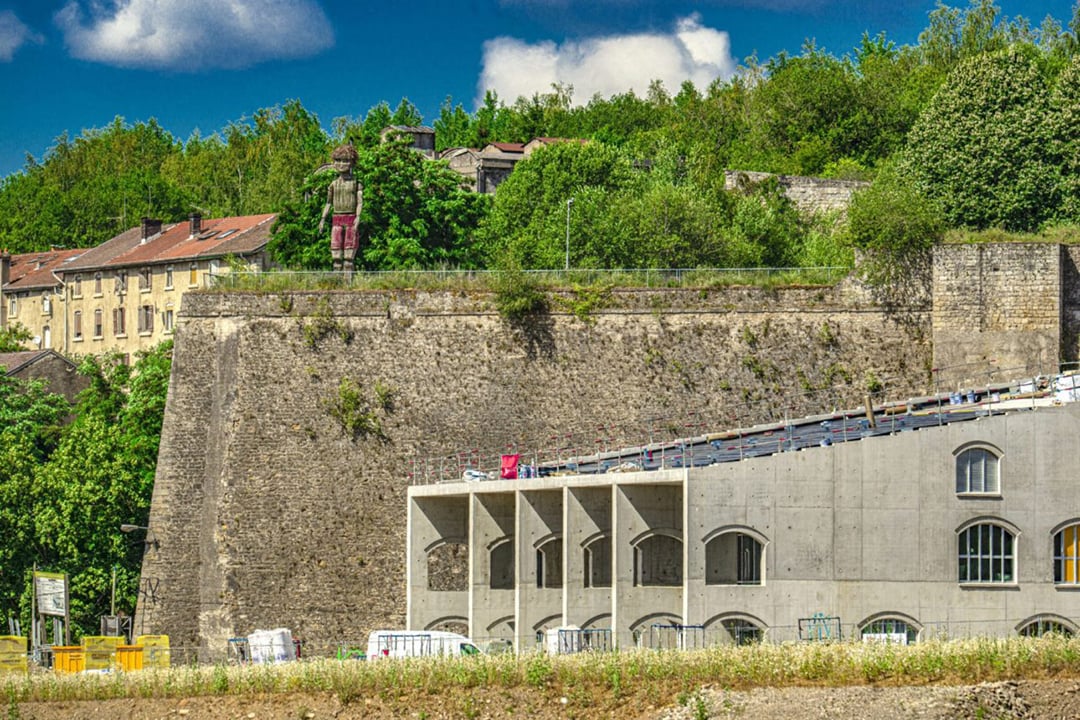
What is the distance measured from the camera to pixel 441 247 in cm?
7462

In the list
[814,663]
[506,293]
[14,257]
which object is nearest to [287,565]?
[506,293]

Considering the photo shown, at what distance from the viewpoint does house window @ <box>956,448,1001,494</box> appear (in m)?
47.7

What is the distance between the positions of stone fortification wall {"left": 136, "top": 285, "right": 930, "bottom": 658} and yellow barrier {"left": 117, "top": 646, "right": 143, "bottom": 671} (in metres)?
5.31

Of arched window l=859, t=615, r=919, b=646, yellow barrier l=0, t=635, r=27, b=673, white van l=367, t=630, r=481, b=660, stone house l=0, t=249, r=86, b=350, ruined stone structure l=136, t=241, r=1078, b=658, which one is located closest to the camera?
arched window l=859, t=615, r=919, b=646

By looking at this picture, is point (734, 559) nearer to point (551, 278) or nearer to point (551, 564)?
point (551, 564)

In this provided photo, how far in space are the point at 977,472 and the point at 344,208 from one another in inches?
970

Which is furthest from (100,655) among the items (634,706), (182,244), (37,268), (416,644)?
(37,268)

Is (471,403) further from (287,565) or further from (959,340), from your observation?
(959,340)

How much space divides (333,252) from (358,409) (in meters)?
7.12

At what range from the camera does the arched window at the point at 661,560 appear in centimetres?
5025

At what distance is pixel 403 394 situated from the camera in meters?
59.4

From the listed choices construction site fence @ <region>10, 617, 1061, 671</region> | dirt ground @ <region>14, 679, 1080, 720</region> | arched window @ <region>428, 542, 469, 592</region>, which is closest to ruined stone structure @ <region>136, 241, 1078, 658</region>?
Result: arched window @ <region>428, 542, 469, 592</region>

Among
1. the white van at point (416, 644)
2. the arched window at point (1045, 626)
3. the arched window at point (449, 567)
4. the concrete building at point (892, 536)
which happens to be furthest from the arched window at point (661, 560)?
the arched window at point (449, 567)

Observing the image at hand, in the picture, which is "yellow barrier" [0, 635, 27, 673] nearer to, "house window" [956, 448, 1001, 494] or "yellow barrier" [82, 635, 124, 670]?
"yellow barrier" [82, 635, 124, 670]
